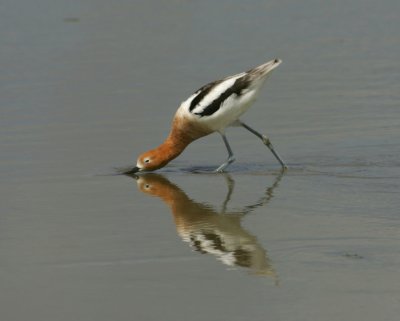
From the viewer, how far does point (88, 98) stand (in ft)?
40.1

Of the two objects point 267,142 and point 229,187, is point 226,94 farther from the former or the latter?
point 229,187

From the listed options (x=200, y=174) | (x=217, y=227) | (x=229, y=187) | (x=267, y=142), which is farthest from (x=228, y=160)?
(x=217, y=227)

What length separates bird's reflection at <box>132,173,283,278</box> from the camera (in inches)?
247

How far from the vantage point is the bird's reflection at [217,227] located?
6.27 meters

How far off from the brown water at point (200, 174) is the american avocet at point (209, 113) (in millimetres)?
218

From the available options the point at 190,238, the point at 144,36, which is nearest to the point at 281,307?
the point at 190,238

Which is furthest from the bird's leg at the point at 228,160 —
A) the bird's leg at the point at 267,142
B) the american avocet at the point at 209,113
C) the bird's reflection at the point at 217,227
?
the bird's leg at the point at 267,142

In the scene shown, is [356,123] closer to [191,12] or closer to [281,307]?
[281,307]

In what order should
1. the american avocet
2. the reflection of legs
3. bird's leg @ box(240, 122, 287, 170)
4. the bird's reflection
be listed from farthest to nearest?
the american avocet, bird's leg @ box(240, 122, 287, 170), the reflection of legs, the bird's reflection

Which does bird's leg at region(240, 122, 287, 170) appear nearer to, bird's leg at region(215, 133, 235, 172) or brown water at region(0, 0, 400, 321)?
brown water at region(0, 0, 400, 321)

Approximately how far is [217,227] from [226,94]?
8.24 ft

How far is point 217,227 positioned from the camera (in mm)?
7238

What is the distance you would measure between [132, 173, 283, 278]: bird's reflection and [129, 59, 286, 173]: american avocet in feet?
1.26

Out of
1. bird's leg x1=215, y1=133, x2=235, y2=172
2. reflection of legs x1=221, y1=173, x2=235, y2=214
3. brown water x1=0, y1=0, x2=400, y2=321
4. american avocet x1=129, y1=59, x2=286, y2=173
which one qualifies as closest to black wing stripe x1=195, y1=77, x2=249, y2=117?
american avocet x1=129, y1=59, x2=286, y2=173
